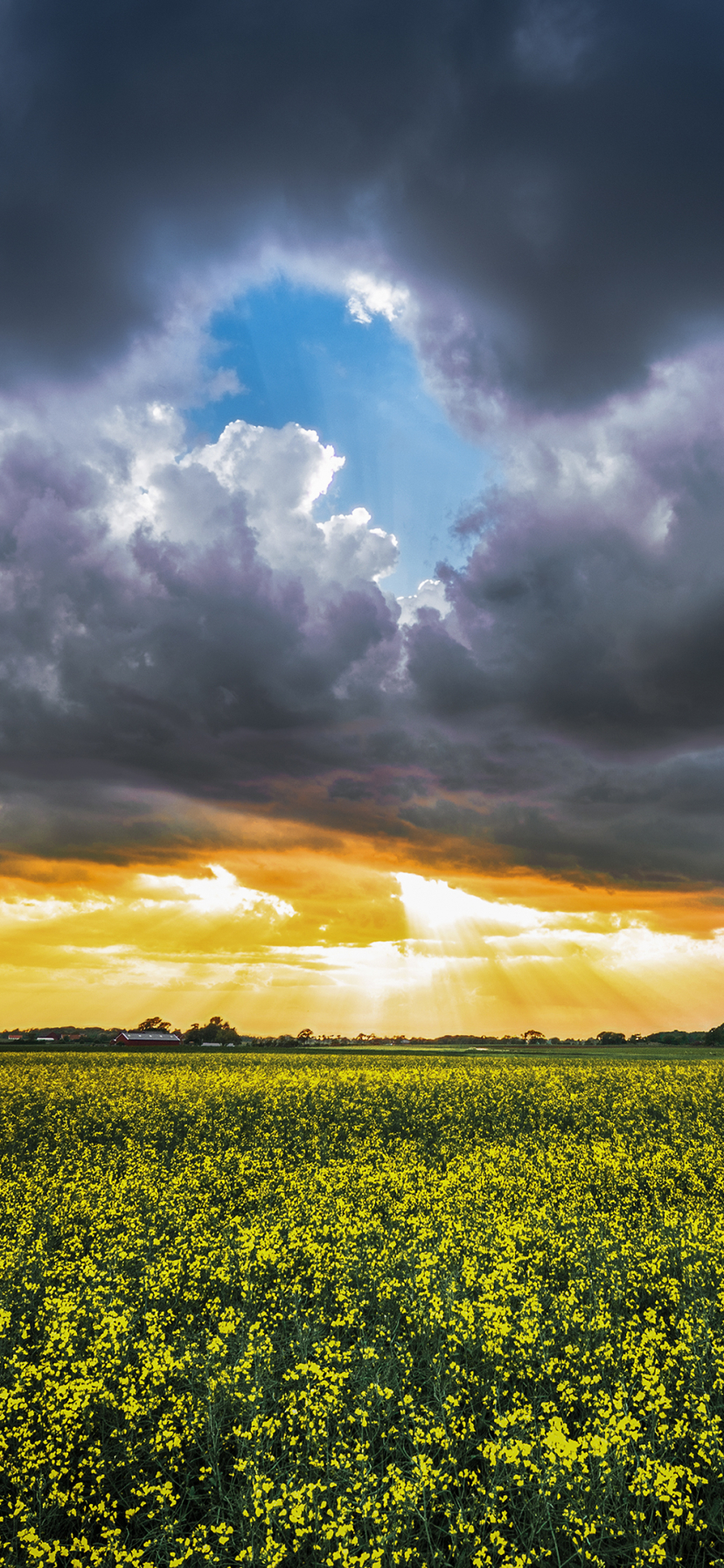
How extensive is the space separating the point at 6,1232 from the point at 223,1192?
4495 mm

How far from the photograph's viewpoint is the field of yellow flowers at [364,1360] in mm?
6793

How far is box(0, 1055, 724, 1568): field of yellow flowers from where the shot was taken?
679cm

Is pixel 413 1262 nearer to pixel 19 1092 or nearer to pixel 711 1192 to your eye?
pixel 711 1192

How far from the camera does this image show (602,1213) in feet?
47.2

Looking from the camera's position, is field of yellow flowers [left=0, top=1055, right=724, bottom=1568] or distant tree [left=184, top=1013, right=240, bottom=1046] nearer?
field of yellow flowers [left=0, top=1055, right=724, bottom=1568]

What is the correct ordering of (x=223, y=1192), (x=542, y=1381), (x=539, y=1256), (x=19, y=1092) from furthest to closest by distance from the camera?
1. (x=19, y=1092)
2. (x=223, y=1192)
3. (x=539, y=1256)
4. (x=542, y=1381)

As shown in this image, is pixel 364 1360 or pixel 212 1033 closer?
pixel 364 1360

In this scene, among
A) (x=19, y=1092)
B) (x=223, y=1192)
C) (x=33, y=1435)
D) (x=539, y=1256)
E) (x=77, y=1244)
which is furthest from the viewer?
(x=19, y=1092)

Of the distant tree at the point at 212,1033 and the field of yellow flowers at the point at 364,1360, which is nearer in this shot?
the field of yellow flowers at the point at 364,1360

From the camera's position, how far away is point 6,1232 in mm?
14508

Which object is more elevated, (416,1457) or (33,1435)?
(416,1457)

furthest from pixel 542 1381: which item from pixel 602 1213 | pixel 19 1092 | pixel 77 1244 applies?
pixel 19 1092

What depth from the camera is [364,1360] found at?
8750mm

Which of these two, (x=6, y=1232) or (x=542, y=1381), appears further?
(x=6, y=1232)
